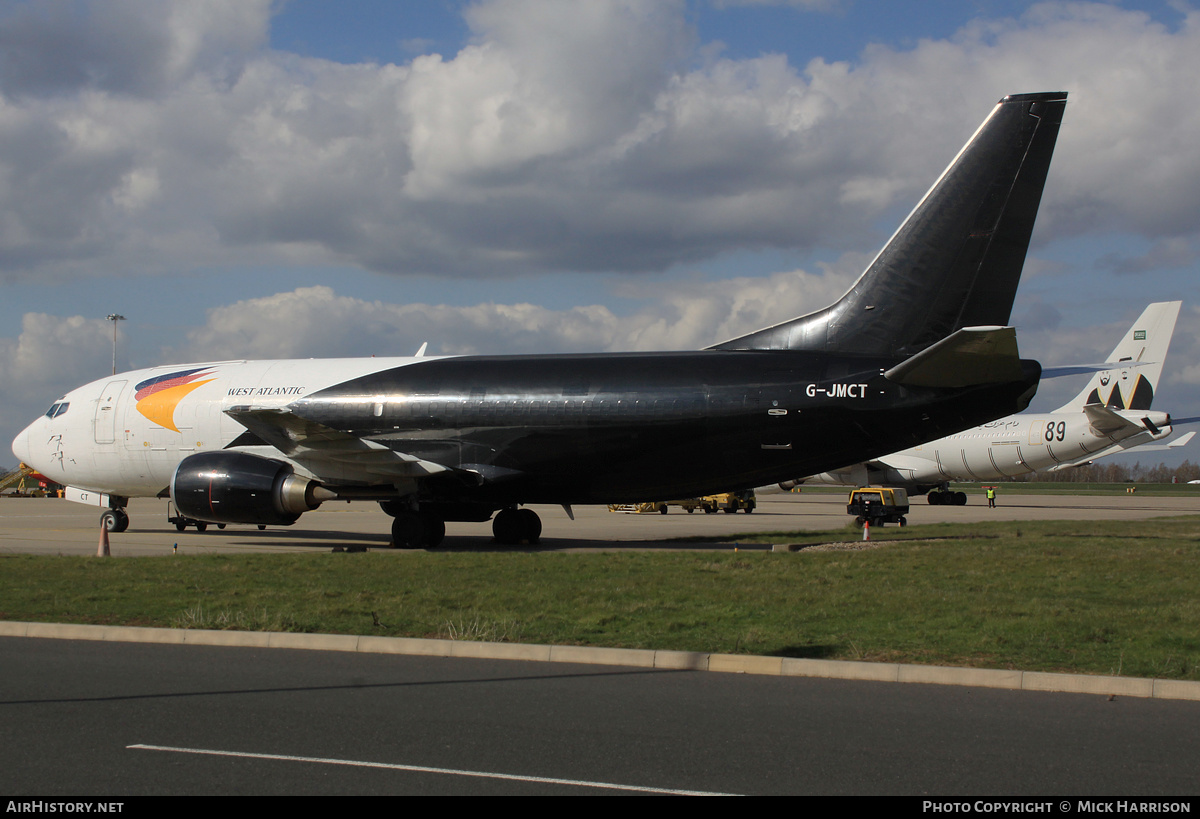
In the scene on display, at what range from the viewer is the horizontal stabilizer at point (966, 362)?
53.6 ft

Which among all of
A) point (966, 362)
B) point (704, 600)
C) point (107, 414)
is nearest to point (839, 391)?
point (966, 362)

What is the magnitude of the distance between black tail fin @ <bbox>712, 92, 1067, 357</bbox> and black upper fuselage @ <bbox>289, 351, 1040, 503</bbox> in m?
0.97

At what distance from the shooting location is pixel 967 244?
1809 centimetres

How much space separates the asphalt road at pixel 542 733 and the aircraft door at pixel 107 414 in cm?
1809

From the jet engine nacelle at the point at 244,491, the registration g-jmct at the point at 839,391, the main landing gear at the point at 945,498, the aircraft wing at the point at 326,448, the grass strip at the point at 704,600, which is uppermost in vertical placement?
the registration g-jmct at the point at 839,391

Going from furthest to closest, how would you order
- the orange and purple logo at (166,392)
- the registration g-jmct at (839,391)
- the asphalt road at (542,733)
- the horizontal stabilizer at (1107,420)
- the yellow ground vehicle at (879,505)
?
the horizontal stabilizer at (1107,420)
the yellow ground vehicle at (879,505)
the orange and purple logo at (166,392)
the registration g-jmct at (839,391)
the asphalt road at (542,733)

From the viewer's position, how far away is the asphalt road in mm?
5402

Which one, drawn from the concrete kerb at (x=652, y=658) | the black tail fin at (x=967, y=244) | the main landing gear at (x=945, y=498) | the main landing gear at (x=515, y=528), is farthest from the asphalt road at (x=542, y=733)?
the main landing gear at (x=945, y=498)

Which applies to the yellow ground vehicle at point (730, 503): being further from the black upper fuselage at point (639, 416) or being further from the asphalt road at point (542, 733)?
the asphalt road at point (542, 733)

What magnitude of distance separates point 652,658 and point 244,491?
14220mm

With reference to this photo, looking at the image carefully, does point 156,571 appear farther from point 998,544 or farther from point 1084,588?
point 998,544

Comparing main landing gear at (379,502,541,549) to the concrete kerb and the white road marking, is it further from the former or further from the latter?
the white road marking

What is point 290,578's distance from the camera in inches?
551

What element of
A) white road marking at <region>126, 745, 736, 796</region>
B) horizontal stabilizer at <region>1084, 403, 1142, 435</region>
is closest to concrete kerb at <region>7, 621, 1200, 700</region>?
white road marking at <region>126, 745, 736, 796</region>
